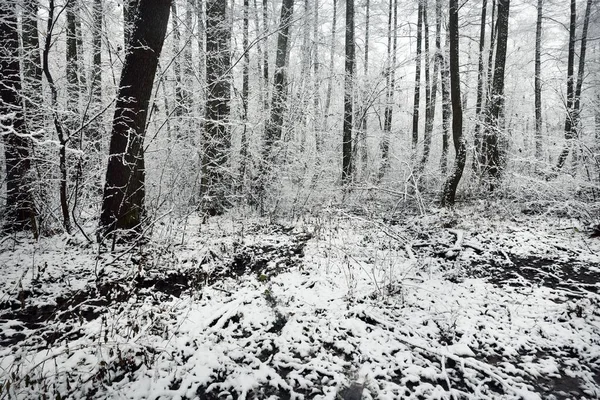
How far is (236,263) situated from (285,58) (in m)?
6.27

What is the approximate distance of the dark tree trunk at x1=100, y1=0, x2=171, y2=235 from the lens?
15.3 ft

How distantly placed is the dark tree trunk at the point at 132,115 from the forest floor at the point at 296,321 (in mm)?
627

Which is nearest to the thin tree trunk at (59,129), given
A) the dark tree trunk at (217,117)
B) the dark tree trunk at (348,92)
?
the dark tree trunk at (217,117)

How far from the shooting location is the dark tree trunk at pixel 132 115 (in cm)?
465

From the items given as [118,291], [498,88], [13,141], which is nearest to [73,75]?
[13,141]

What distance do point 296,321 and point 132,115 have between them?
3843 millimetres

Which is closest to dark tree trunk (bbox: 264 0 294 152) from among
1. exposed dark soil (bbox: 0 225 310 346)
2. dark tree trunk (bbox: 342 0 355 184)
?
dark tree trunk (bbox: 342 0 355 184)

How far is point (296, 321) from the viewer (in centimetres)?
314

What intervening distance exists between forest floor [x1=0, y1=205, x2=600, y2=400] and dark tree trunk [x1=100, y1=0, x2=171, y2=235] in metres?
0.63

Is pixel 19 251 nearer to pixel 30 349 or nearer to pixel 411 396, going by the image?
pixel 30 349

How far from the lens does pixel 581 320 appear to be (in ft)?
10.1

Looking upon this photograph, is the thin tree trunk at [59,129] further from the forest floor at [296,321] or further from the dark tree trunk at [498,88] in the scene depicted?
the dark tree trunk at [498,88]

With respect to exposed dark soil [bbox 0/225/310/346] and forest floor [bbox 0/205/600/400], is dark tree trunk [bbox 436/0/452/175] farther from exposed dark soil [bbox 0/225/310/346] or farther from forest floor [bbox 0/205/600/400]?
exposed dark soil [bbox 0/225/310/346]

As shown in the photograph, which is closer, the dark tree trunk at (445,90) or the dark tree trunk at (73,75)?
the dark tree trunk at (73,75)
